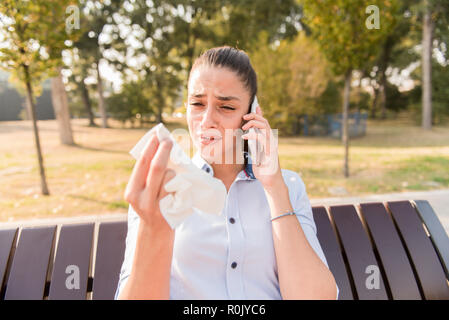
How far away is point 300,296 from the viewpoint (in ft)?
4.46

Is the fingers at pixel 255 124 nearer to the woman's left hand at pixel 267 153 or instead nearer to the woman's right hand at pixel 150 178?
the woman's left hand at pixel 267 153

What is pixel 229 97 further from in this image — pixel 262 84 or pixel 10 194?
pixel 262 84

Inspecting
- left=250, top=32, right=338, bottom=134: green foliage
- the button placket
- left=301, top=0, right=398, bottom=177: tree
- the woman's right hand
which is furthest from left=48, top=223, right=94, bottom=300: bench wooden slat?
left=250, top=32, right=338, bottom=134: green foliage

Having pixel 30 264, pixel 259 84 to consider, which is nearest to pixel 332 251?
pixel 30 264

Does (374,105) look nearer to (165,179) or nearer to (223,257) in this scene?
(223,257)

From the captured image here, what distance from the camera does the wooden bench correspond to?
5.93 ft

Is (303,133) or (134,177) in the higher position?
(134,177)

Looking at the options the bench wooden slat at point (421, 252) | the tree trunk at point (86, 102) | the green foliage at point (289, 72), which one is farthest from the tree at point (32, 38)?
the tree trunk at point (86, 102)

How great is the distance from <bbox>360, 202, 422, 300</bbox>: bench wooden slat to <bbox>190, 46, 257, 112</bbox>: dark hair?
3.55 feet

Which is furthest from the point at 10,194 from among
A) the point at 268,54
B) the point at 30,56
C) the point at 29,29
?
the point at 268,54

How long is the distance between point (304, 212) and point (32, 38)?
5.73 metres

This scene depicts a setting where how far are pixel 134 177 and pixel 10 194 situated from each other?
22.4ft

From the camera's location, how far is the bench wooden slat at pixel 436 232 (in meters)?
1.97

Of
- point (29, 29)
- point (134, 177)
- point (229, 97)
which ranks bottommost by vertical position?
point (134, 177)
